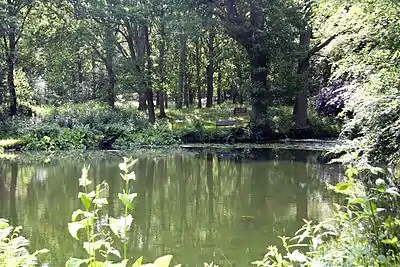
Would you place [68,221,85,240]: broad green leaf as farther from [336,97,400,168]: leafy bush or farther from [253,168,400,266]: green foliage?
[336,97,400,168]: leafy bush

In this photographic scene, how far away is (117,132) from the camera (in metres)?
17.2

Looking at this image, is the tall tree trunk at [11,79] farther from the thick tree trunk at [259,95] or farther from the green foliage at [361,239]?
the green foliage at [361,239]

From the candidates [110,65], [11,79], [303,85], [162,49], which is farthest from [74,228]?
[162,49]

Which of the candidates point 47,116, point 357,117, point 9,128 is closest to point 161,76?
point 47,116

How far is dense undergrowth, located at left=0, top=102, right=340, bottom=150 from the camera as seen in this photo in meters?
16.6

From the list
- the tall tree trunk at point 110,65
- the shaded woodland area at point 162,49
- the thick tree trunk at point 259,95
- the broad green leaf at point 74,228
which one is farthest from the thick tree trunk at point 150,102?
the broad green leaf at point 74,228

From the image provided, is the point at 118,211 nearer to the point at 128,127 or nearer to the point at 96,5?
the point at 128,127

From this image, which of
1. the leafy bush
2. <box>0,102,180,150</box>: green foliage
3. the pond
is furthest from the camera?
<box>0,102,180,150</box>: green foliage

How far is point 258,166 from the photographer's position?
11.8 metres

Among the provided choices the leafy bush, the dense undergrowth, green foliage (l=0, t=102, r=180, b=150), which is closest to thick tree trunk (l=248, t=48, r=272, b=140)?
the dense undergrowth

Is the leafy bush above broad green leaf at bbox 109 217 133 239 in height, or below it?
above

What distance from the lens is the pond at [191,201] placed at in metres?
5.59

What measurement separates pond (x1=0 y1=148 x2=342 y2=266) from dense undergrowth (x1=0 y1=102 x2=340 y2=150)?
3043 mm

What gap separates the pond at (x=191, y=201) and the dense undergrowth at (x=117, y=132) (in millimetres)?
3043
